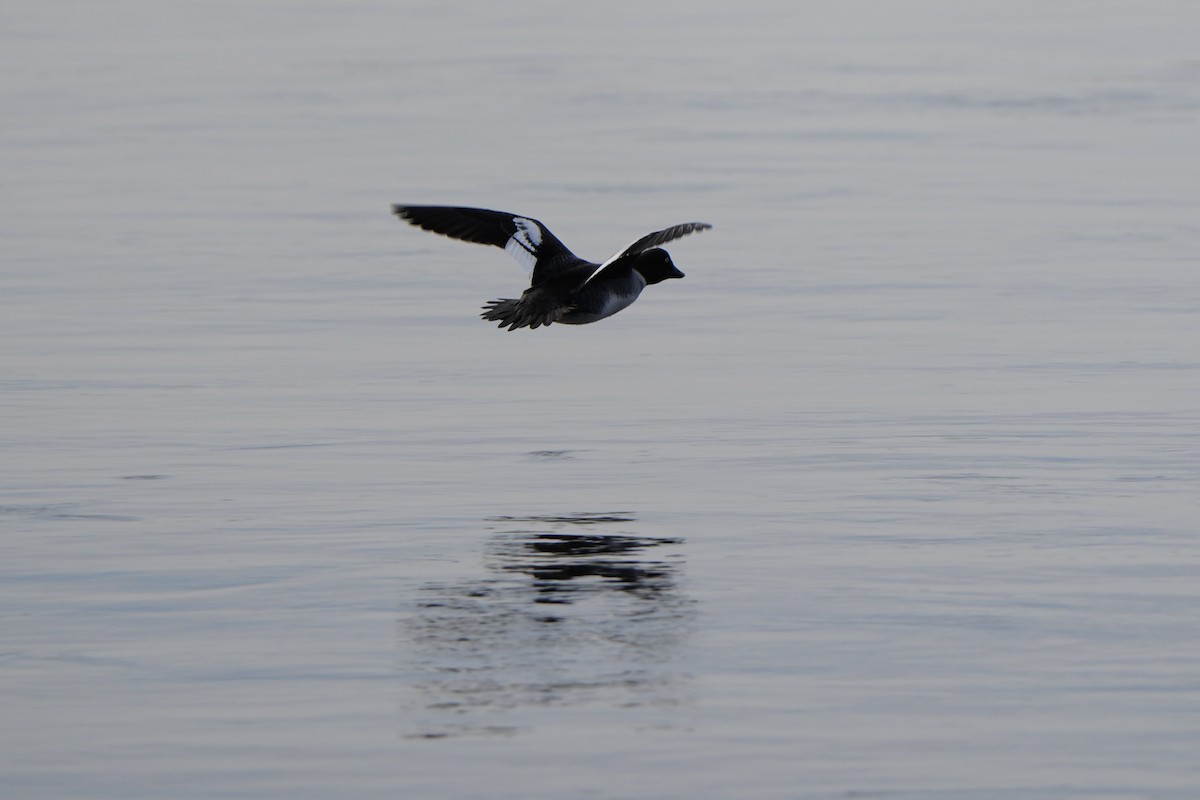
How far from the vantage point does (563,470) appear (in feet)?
36.5

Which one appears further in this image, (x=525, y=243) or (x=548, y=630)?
(x=525, y=243)

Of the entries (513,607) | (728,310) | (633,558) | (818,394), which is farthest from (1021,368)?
(513,607)

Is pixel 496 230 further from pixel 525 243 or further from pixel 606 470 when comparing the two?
pixel 606 470

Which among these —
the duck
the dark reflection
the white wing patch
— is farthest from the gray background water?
the white wing patch

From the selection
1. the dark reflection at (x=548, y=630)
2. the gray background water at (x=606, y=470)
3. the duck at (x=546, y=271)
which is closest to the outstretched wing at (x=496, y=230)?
the duck at (x=546, y=271)

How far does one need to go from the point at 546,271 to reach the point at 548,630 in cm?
535

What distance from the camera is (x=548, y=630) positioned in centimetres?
833

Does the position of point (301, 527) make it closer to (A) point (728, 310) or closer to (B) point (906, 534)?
(B) point (906, 534)

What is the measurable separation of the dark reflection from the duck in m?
2.90

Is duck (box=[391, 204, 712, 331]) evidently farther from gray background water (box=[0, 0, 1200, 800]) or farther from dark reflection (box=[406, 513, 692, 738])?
dark reflection (box=[406, 513, 692, 738])

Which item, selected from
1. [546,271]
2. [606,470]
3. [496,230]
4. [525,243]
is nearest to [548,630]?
[606,470]

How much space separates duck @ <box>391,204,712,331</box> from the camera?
42.0 feet

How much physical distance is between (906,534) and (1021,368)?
13.0ft

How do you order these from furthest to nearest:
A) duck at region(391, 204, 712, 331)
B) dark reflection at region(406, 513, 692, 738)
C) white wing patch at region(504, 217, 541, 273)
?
1. white wing patch at region(504, 217, 541, 273)
2. duck at region(391, 204, 712, 331)
3. dark reflection at region(406, 513, 692, 738)
